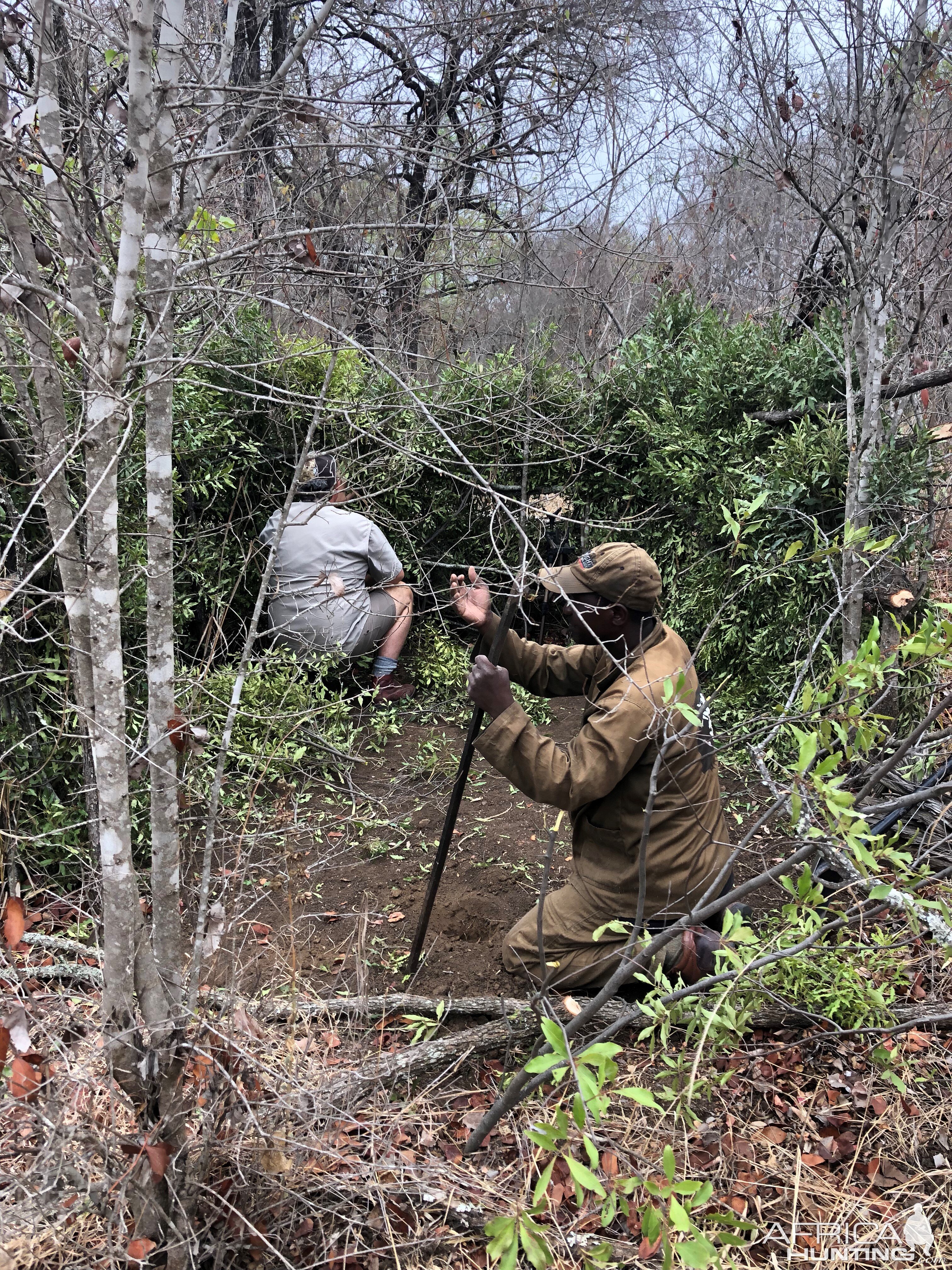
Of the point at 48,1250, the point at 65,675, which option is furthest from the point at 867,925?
the point at 65,675

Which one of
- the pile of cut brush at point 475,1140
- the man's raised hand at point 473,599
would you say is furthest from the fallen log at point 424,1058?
the man's raised hand at point 473,599

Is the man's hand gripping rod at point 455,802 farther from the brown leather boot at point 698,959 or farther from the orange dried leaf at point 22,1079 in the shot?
the orange dried leaf at point 22,1079

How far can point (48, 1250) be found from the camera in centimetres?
193

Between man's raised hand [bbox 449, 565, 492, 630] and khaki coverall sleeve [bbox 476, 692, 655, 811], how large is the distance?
0.43 metres

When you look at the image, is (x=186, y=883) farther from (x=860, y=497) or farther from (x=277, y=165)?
(x=277, y=165)

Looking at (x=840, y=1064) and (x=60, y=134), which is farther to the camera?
(x=840, y=1064)

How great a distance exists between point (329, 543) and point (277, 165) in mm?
2335

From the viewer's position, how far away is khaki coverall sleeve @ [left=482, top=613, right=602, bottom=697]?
3.37m

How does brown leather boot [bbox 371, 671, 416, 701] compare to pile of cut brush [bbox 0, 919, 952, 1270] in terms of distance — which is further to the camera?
brown leather boot [bbox 371, 671, 416, 701]

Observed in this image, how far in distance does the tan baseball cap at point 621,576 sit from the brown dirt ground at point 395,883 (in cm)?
90

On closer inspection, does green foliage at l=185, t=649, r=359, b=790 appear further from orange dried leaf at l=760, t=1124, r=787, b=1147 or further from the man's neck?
orange dried leaf at l=760, t=1124, r=787, b=1147

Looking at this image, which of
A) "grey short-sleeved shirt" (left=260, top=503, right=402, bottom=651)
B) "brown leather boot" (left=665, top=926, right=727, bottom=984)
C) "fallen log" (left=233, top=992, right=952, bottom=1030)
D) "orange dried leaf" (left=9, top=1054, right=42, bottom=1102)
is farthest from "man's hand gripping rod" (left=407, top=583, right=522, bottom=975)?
"grey short-sleeved shirt" (left=260, top=503, right=402, bottom=651)

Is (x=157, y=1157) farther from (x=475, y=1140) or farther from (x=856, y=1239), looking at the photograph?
(x=856, y=1239)

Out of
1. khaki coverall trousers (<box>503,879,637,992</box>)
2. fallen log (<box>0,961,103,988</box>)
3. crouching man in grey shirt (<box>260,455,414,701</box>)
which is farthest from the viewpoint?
crouching man in grey shirt (<box>260,455,414,701</box>)
